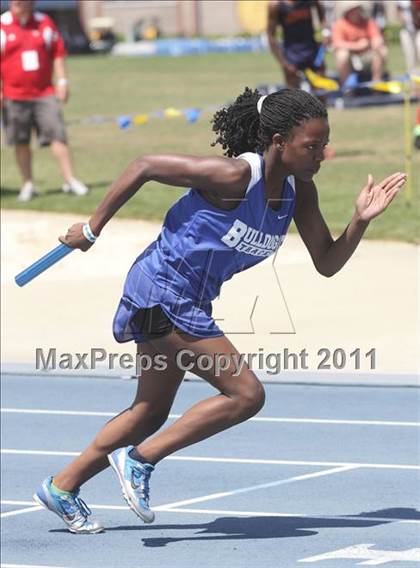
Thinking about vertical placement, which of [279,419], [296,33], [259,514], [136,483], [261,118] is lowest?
[279,419]

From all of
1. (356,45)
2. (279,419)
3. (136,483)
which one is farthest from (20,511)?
(356,45)

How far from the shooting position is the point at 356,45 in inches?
945

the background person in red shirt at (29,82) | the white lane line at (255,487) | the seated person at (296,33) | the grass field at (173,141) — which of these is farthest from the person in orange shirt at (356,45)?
the white lane line at (255,487)

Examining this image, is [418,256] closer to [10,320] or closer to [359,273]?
[359,273]

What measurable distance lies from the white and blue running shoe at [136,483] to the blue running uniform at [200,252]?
550mm

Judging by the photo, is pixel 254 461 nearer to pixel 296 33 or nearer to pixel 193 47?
pixel 296 33

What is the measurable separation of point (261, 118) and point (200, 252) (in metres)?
0.59

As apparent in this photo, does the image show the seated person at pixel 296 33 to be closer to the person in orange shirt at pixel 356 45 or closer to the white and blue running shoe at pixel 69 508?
the person in orange shirt at pixel 356 45

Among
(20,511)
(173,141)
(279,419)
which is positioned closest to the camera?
(20,511)

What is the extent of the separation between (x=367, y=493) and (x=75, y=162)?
12.4 m

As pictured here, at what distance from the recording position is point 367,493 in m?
7.89

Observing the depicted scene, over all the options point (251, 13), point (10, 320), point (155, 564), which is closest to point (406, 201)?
point (10, 320)

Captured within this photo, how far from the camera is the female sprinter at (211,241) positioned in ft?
19.4

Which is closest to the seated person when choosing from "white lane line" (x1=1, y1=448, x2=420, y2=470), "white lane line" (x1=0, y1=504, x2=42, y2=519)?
"white lane line" (x1=1, y1=448, x2=420, y2=470)
